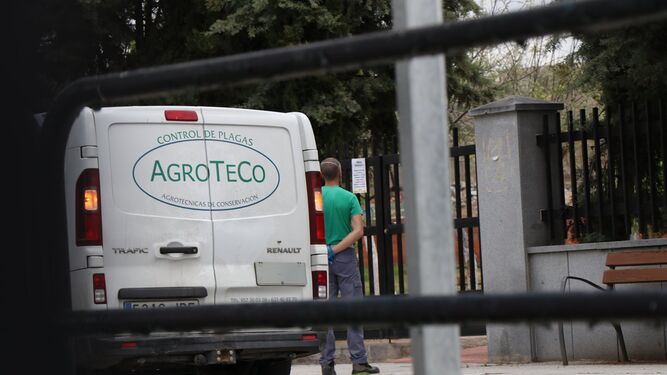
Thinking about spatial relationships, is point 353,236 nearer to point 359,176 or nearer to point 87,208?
point 87,208

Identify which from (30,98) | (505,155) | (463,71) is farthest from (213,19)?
(30,98)

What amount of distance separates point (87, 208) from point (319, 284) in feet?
6.53

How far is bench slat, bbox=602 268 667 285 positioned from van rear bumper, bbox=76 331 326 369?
2652mm

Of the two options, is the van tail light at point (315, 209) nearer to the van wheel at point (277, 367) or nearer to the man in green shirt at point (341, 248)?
the man in green shirt at point (341, 248)

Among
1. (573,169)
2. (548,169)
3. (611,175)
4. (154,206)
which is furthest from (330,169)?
(611,175)

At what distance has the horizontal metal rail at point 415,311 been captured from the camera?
5.11 ft

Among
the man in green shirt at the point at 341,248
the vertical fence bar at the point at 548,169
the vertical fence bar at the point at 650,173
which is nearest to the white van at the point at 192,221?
the man in green shirt at the point at 341,248

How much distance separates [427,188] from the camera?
1847 mm

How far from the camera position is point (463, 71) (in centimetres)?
1864

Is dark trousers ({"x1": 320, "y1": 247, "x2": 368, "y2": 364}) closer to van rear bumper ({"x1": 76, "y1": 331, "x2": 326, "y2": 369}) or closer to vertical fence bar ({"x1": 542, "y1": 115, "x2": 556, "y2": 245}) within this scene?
van rear bumper ({"x1": 76, "y1": 331, "x2": 326, "y2": 369})

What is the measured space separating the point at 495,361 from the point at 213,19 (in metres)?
7.86

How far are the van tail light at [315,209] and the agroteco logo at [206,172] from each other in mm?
386

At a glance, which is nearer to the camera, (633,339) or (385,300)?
(385,300)

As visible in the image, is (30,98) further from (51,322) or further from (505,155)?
(505,155)
